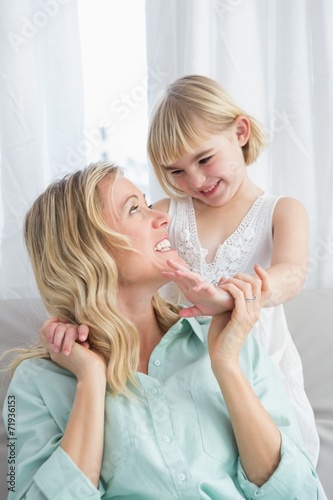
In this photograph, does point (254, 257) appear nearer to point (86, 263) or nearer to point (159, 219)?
point (159, 219)

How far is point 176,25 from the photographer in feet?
7.04

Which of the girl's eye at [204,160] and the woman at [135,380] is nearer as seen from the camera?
the woman at [135,380]


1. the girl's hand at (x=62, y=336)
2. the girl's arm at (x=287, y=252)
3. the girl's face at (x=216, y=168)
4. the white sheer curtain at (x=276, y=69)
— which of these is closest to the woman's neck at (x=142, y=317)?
the girl's hand at (x=62, y=336)

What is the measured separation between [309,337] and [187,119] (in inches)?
25.4

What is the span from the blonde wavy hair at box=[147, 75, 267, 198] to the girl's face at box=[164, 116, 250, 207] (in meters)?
0.02

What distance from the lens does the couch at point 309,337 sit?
159cm

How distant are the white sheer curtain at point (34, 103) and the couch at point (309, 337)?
365 millimetres

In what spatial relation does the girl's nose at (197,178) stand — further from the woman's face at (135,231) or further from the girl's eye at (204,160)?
the woman's face at (135,231)

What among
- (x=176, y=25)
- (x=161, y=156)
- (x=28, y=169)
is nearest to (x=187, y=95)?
(x=161, y=156)

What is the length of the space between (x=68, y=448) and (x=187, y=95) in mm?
881

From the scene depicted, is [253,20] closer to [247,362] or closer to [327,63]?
[327,63]

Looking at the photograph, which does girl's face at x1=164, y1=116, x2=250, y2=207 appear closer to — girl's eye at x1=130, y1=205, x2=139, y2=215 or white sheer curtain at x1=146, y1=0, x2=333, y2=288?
girl's eye at x1=130, y1=205, x2=139, y2=215

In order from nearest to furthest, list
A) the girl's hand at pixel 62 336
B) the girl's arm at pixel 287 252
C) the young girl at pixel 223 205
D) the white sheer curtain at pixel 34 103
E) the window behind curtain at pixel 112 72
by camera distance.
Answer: the girl's hand at pixel 62 336
the girl's arm at pixel 287 252
the young girl at pixel 223 205
the white sheer curtain at pixel 34 103
the window behind curtain at pixel 112 72

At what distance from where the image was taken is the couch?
1.59 metres
